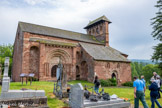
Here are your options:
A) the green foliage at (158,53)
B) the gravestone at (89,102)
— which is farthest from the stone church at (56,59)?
the gravestone at (89,102)

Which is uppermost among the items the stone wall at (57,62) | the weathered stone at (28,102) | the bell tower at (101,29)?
the bell tower at (101,29)

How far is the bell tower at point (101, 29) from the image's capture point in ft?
113

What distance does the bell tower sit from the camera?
34.6m

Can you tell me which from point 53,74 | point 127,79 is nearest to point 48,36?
point 53,74

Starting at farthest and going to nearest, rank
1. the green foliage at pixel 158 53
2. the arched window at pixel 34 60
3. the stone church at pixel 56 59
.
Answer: the arched window at pixel 34 60 → the stone church at pixel 56 59 → the green foliage at pixel 158 53

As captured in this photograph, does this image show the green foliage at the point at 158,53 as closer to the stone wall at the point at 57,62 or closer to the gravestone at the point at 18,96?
the stone wall at the point at 57,62

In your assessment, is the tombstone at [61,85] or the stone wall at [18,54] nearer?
the tombstone at [61,85]

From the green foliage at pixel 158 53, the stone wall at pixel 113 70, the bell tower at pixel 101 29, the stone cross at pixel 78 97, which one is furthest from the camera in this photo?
the bell tower at pixel 101 29

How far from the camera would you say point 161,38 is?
19.4 m

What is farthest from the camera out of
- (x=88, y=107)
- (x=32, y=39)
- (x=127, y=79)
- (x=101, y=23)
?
(x=101, y=23)

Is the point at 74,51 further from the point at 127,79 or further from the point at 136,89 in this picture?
the point at 136,89

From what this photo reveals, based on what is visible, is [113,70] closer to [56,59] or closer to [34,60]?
[56,59]

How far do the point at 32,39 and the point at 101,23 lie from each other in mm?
21347

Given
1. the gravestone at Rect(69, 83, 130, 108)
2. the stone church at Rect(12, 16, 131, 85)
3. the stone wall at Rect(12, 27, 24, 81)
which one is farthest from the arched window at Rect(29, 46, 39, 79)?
the gravestone at Rect(69, 83, 130, 108)
